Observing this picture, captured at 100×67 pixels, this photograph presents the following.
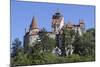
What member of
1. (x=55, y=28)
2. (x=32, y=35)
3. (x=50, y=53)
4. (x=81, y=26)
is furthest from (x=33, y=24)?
(x=81, y=26)

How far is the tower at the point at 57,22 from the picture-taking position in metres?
2.84

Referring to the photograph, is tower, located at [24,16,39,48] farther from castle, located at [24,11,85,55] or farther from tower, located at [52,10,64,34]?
tower, located at [52,10,64,34]

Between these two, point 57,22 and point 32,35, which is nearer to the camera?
point 32,35

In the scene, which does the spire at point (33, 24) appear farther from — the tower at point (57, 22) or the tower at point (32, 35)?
the tower at point (57, 22)

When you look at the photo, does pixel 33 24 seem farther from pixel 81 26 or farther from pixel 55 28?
pixel 81 26

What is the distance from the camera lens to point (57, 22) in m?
2.86

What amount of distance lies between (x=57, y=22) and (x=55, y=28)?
0.26 feet

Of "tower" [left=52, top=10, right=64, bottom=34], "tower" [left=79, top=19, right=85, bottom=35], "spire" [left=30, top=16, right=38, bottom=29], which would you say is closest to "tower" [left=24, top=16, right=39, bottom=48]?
"spire" [left=30, top=16, right=38, bottom=29]

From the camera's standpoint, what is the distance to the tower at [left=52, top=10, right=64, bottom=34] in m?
2.84

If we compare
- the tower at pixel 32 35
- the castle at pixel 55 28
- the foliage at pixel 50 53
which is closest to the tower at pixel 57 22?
the castle at pixel 55 28

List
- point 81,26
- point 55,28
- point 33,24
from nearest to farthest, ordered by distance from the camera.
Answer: point 33,24, point 55,28, point 81,26

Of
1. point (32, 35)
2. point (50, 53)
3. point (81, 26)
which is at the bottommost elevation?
point (50, 53)
